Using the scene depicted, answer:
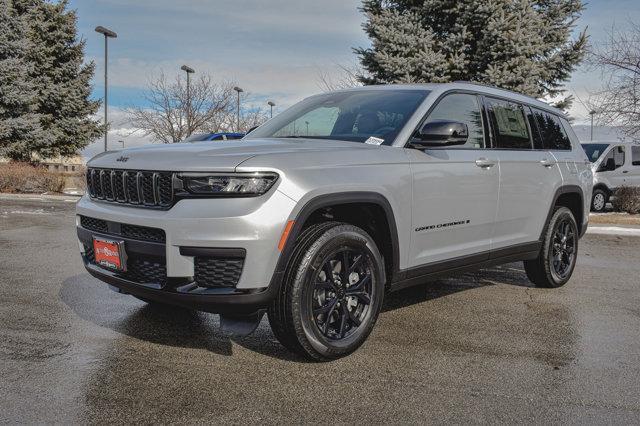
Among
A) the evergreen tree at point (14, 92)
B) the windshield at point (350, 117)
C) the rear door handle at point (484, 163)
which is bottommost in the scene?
the rear door handle at point (484, 163)

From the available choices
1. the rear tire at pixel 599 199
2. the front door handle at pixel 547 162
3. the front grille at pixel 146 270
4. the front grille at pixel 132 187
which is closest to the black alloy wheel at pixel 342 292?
the front grille at pixel 146 270

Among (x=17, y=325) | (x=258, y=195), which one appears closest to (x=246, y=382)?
(x=258, y=195)

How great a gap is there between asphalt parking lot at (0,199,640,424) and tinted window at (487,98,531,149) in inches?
56.5

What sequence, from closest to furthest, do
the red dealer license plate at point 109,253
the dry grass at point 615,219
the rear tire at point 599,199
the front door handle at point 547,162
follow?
the red dealer license plate at point 109,253
the front door handle at point 547,162
the dry grass at point 615,219
the rear tire at point 599,199

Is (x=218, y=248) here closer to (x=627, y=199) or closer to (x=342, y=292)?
(x=342, y=292)

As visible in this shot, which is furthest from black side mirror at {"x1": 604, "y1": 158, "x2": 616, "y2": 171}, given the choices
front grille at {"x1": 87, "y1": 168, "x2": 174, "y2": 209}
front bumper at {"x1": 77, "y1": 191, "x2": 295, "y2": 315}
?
front grille at {"x1": 87, "y1": 168, "x2": 174, "y2": 209}

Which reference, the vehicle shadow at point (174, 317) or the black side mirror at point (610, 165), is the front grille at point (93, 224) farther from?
the black side mirror at point (610, 165)

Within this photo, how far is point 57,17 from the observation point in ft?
101

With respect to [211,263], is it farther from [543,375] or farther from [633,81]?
[633,81]

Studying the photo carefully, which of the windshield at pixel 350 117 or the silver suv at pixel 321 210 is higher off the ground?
the windshield at pixel 350 117

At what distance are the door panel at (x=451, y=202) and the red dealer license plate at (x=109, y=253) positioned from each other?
6.25ft

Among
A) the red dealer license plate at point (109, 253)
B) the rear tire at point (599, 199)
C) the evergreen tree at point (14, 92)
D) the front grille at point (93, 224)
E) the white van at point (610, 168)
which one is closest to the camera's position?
the red dealer license plate at point (109, 253)

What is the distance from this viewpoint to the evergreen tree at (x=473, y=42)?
50.3 ft

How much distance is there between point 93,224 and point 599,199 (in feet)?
51.3
